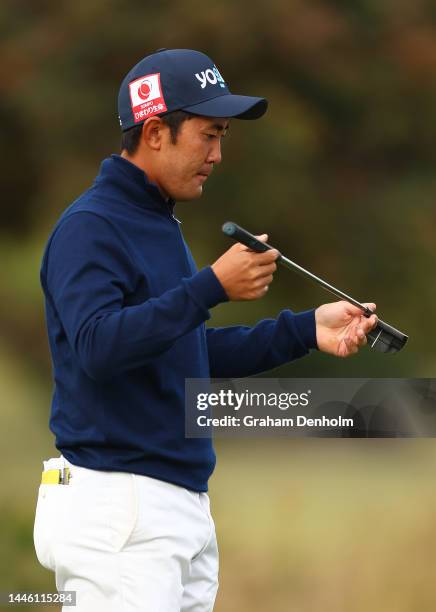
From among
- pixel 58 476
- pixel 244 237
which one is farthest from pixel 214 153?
pixel 58 476

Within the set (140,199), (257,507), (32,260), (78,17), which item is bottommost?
(257,507)

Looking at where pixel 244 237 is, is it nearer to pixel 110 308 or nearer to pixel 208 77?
pixel 110 308

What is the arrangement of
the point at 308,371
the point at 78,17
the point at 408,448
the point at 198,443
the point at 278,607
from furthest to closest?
the point at 78,17, the point at 308,371, the point at 408,448, the point at 278,607, the point at 198,443

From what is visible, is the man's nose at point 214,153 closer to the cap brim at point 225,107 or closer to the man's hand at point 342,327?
the cap brim at point 225,107

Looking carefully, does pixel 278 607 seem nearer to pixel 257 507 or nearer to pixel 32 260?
pixel 257 507

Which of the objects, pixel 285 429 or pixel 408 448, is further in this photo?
pixel 408 448

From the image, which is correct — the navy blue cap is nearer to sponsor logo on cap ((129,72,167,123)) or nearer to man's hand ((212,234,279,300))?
sponsor logo on cap ((129,72,167,123))

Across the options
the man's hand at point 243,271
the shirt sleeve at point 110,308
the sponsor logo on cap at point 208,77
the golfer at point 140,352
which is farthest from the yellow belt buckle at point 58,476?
the sponsor logo on cap at point 208,77

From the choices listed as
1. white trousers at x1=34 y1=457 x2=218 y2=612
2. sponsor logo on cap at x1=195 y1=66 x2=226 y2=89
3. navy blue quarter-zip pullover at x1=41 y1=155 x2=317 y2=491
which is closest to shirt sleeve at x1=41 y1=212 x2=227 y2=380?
navy blue quarter-zip pullover at x1=41 y1=155 x2=317 y2=491

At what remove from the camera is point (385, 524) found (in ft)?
10.2

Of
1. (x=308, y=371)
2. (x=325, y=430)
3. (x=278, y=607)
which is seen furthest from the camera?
(x=308, y=371)

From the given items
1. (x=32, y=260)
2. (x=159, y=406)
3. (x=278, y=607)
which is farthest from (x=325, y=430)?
(x=159, y=406)

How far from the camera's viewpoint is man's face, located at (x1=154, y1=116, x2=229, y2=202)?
1.61 meters

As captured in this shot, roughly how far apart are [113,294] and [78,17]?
9.26ft
